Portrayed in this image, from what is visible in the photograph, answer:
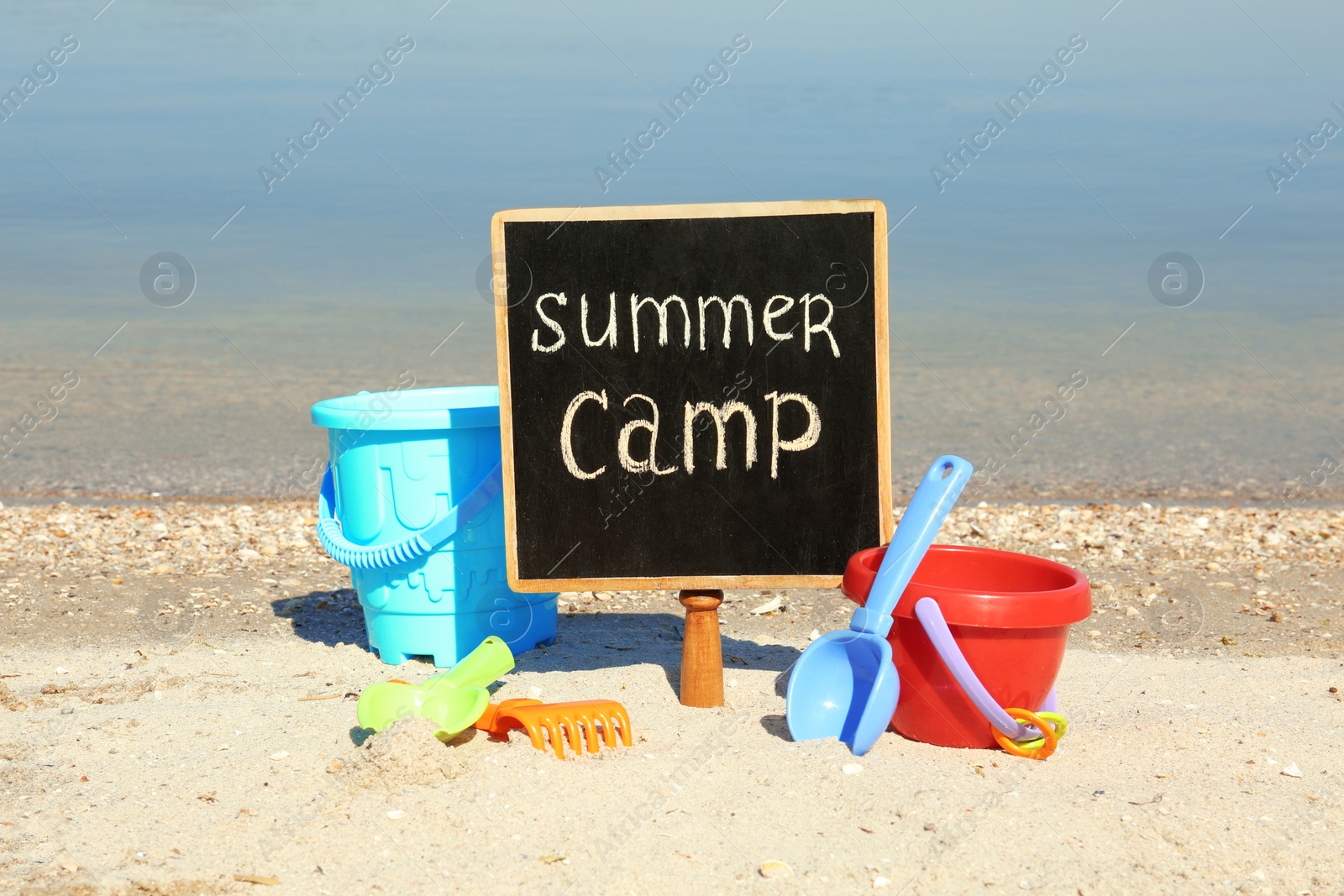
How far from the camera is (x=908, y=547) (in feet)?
9.82

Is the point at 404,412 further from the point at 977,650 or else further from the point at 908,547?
the point at 977,650

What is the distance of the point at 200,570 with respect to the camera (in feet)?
17.7

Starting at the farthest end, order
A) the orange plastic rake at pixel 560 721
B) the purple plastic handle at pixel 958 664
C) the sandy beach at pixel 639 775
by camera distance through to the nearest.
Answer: the orange plastic rake at pixel 560 721 → the purple plastic handle at pixel 958 664 → the sandy beach at pixel 639 775

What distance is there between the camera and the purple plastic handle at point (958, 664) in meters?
2.88

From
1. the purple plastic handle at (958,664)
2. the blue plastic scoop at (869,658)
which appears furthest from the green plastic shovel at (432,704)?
the purple plastic handle at (958,664)

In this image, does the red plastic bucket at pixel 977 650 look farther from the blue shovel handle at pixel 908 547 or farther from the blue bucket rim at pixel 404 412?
the blue bucket rim at pixel 404 412

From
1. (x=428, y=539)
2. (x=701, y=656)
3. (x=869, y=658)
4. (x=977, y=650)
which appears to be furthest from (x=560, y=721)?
(x=977, y=650)

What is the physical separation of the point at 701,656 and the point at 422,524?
1.11 meters

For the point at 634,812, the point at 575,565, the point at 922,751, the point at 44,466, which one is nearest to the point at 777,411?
the point at 575,565

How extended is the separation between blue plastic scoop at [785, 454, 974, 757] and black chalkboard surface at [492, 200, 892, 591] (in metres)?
0.38

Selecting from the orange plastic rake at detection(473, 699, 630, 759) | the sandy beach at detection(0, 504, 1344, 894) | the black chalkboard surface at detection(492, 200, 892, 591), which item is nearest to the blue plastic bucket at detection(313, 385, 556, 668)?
the sandy beach at detection(0, 504, 1344, 894)

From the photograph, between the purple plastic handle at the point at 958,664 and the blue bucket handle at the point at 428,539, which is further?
the blue bucket handle at the point at 428,539

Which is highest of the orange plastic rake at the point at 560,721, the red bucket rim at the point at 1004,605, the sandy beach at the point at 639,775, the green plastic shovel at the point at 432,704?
the red bucket rim at the point at 1004,605

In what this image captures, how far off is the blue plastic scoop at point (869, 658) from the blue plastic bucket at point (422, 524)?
1281 mm
